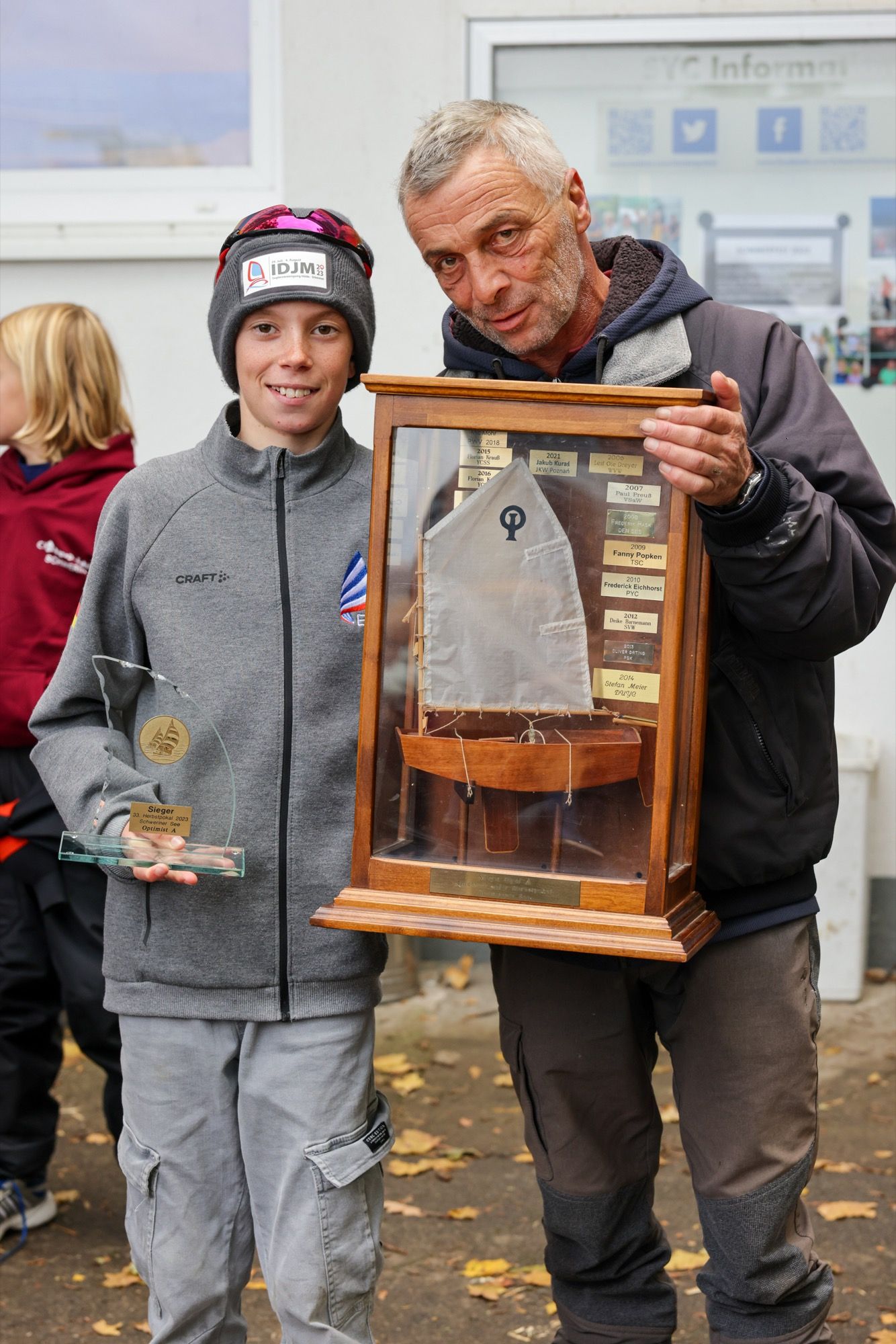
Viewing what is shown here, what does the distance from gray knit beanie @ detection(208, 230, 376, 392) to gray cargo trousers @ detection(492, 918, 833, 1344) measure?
108cm

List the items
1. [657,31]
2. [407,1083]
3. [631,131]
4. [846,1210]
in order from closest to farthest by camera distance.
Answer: [846,1210] < [407,1083] < [657,31] < [631,131]

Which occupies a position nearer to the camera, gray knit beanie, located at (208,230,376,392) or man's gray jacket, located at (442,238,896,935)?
man's gray jacket, located at (442,238,896,935)

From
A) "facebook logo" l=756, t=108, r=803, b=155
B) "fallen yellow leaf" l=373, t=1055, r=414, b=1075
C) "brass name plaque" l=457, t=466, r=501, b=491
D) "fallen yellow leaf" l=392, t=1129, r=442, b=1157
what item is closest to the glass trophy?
"brass name plaque" l=457, t=466, r=501, b=491

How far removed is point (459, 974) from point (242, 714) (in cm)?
302

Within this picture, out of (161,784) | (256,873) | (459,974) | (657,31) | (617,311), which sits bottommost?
(459,974)

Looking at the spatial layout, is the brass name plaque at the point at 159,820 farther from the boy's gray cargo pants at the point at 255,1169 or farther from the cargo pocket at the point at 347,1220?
the cargo pocket at the point at 347,1220

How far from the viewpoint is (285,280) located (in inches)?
90.4

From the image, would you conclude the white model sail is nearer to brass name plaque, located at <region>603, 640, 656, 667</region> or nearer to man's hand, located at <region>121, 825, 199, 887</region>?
brass name plaque, located at <region>603, 640, 656, 667</region>

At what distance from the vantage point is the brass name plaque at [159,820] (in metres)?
2.22

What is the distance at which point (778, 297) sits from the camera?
4.93 m

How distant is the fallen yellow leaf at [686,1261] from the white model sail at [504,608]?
1797 millimetres

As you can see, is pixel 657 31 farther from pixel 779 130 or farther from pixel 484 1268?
pixel 484 1268

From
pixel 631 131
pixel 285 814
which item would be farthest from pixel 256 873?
pixel 631 131

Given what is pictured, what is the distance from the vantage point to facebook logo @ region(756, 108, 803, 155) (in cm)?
486
